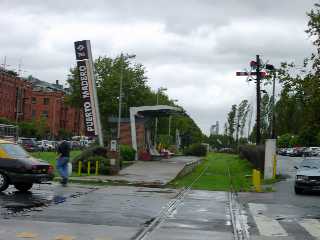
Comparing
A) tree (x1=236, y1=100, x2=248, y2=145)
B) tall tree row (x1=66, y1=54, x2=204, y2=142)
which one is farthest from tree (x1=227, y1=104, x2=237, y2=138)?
tall tree row (x1=66, y1=54, x2=204, y2=142)

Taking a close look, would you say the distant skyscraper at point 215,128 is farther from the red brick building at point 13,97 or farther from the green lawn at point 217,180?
the green lawn at point 217,180

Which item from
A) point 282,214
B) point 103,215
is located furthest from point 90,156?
point 103,215

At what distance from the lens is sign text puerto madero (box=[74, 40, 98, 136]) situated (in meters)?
38.1

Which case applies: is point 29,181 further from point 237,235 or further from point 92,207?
point 237,235

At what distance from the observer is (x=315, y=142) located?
357 ft

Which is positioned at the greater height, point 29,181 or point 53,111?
point 53,111

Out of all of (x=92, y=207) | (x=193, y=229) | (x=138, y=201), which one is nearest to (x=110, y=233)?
(x=193, y=229)

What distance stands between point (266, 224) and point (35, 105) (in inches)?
4665

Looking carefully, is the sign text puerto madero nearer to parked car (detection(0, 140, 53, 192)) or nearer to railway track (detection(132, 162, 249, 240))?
railway track (detection(132, 162, 249, 240))

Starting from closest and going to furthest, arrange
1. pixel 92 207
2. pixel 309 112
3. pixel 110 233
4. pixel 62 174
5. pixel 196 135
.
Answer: pixel 110 233 → pixel 92 207 → pixel 62 174 → pixel 309 112 → pixel 196 135

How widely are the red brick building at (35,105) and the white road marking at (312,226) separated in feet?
304

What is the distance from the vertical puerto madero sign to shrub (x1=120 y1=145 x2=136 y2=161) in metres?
6.06

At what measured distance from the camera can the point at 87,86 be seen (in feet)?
125

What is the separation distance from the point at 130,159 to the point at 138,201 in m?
27.4
